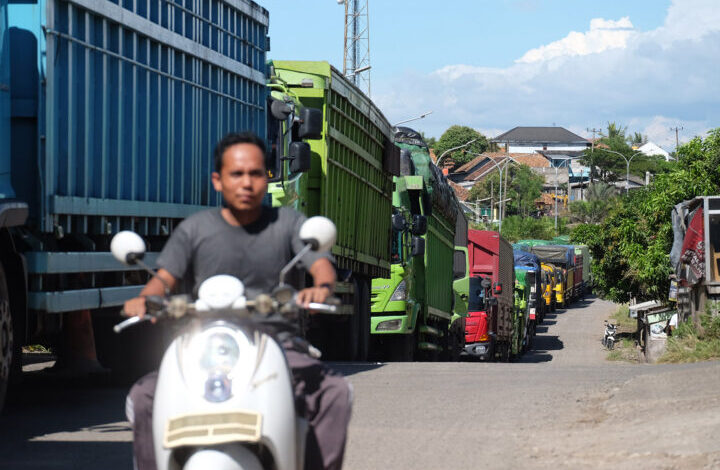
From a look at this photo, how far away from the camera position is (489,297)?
1254 inches

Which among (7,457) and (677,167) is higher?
(677,167)

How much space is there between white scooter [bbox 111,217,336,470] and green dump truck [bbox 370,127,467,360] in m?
16.1

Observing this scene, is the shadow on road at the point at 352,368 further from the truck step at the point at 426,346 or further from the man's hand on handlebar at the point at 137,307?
the man's hand on handlebar at the point at 137,307

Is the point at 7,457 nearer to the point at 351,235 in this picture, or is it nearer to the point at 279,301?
the point at 279,301

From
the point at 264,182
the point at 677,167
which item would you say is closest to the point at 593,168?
the point at 677,167

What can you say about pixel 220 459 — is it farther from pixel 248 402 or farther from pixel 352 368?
Answer: pixel 352 368

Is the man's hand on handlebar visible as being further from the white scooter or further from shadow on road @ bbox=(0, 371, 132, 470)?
shadow on road @ bbox=(0, 371, 132, 470)

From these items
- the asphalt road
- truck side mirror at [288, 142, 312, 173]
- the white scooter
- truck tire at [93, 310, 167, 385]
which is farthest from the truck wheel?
the white scooter

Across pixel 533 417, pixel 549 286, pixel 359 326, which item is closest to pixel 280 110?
pixel 533 417

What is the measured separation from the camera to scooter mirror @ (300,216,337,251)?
185 inches

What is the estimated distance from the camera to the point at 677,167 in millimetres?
37062

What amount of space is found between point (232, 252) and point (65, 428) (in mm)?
5091

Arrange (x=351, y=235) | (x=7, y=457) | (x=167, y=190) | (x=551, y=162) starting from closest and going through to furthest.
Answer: (x=7, y=457) → (x=167, y=190) → (x=351, y=235) → (x=551, y=162)

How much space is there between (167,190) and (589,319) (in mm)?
52752
